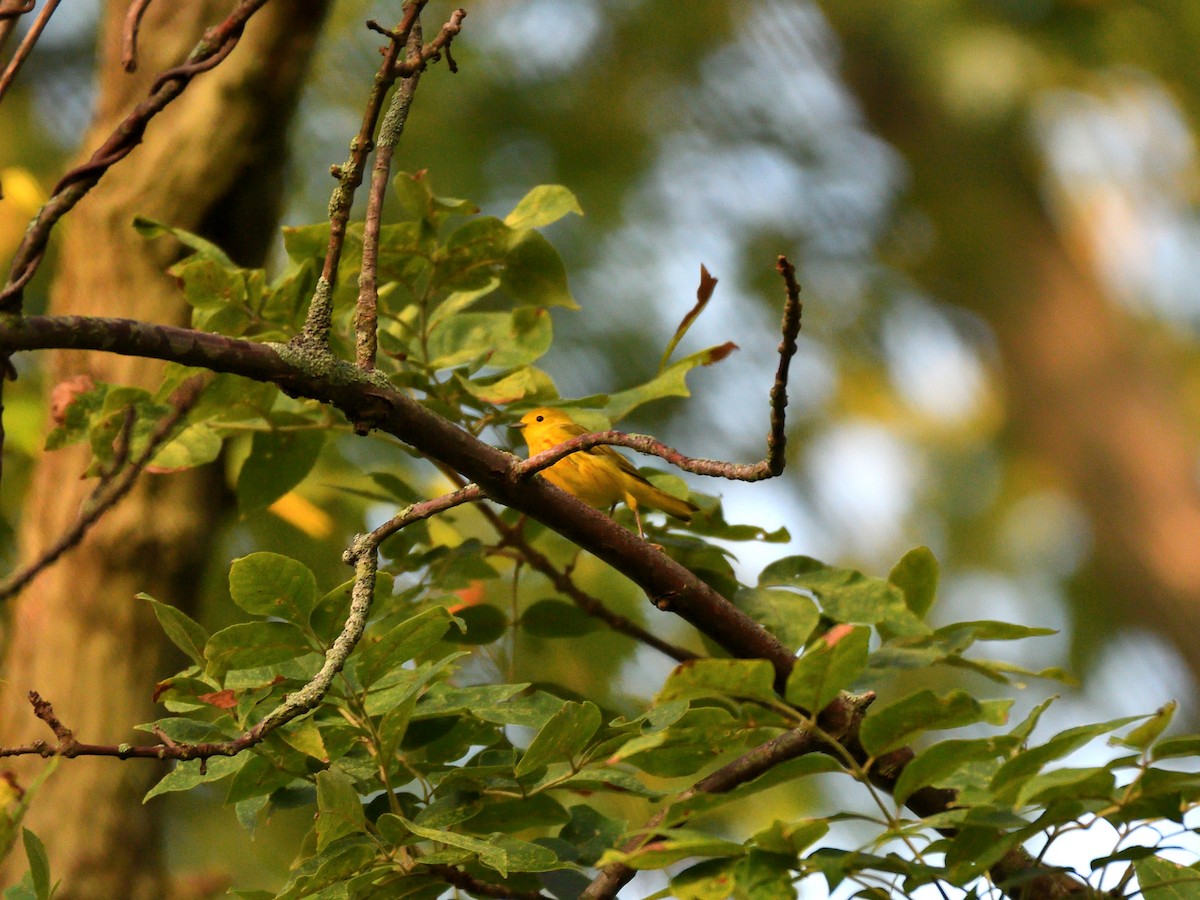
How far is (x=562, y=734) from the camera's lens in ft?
3.14

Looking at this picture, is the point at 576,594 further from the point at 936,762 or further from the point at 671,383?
the point at 936,762

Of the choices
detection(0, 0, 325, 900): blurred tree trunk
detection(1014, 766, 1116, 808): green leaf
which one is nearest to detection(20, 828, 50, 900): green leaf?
detection(1014, 766, 1116, 808): green leaf

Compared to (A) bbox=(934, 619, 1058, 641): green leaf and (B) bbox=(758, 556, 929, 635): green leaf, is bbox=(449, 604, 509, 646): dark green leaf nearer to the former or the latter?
(B) bbox=(758, 556, 929, 635): green leaf

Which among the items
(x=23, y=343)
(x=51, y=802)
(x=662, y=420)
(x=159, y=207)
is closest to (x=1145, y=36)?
(x=662, y=420)

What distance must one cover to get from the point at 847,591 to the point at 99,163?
0.85 metres

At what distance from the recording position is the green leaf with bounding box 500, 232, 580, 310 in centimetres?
144

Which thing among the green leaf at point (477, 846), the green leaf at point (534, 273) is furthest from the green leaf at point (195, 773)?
the green leaf at point (534, 273)

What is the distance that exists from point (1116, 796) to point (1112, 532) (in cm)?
576

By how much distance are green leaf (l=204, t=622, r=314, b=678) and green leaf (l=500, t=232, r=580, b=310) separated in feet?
1.97

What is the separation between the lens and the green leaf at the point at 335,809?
905 millimetres

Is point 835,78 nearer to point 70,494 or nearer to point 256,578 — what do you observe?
point 70,494

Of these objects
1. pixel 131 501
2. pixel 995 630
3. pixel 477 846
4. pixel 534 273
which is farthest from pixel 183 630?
pixel 131 501

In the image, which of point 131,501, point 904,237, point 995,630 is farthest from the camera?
point 904,237

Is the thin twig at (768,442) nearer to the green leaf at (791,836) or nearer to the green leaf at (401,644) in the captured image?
the green leaf at (401,644)
